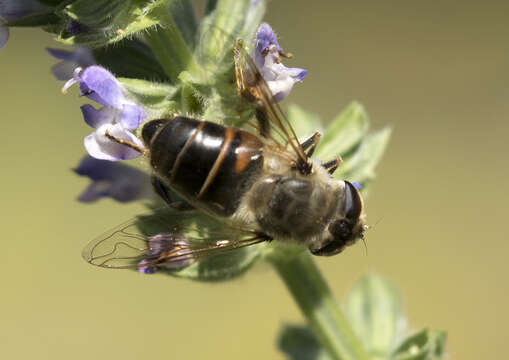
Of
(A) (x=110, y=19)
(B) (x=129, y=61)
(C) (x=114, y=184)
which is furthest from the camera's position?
(C) (x=114, y=184)

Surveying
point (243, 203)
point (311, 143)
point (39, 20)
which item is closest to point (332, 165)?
point (311, 143)

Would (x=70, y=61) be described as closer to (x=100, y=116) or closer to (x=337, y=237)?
(x=100, y=116)

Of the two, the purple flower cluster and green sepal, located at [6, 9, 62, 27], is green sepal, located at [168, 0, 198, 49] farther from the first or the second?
green sepal, located at [6, 9, 62, 27]

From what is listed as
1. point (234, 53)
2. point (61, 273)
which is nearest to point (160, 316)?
point (61, 273)

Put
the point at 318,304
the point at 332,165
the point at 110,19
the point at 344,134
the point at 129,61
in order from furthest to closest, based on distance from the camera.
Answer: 1. the point at 344,134
2. the point at 318,304
3. the point at 332,165
4. the point at 129,61
5. the point at 110,19

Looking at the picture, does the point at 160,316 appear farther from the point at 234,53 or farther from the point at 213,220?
the point at 234,53

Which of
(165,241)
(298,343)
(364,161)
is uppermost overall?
(364,161)

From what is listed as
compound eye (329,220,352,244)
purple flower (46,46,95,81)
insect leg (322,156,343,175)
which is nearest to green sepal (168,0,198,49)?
purple flower (46,46,95,81)
